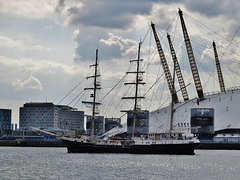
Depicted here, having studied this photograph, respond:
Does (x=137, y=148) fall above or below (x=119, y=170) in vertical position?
above

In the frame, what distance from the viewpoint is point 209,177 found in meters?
82.2

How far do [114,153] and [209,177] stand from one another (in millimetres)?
60673

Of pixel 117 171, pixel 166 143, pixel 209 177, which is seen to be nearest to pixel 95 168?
pixel 117 171

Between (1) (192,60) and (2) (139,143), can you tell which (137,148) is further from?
(1) (192,60)

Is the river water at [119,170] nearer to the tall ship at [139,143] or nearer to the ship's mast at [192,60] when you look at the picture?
the tall ship at [139,143]

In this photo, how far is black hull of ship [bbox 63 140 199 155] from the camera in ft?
436

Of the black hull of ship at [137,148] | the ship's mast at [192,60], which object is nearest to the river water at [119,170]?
the black hull of ship at [137,148]

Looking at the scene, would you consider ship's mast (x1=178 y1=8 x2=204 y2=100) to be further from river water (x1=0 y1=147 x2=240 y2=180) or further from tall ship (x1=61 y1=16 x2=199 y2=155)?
river water (x1=0 y1=147 x2=240 y2=180)

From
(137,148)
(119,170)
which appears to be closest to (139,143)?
(137,148)

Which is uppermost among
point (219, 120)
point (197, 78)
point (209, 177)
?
point (197, 78)

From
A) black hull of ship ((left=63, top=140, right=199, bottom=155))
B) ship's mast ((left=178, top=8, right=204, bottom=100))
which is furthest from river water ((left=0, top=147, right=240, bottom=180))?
ship's mast ((left=178, top=8, right=204, bottom=100))

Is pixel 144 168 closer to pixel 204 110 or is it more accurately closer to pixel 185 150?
pixel 185 150

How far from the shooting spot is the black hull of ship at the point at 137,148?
132750 mm

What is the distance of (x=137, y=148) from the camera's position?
13550cm
